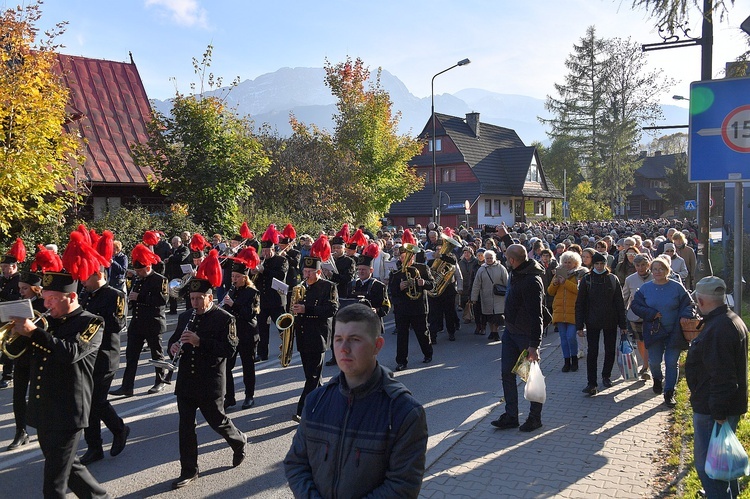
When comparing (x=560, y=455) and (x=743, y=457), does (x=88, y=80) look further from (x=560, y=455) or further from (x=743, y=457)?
(x=743, y=457)

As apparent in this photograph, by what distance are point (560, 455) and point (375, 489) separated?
12.2 feet

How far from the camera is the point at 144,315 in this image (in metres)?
8.21

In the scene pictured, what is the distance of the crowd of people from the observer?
298 cm

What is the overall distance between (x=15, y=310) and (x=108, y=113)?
2276 centimetres

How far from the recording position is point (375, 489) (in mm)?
2746

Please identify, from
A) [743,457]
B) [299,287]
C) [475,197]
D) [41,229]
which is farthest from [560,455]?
[475,197]

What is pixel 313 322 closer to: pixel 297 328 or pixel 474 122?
pixel 297 328

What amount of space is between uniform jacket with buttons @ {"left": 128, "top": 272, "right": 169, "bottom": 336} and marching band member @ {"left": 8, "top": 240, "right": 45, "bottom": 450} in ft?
3.80

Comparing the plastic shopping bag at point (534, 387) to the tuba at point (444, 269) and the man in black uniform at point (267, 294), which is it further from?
the tuba at point (444, 269)

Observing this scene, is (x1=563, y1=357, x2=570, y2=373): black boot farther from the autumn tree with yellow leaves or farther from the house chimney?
the house chimney

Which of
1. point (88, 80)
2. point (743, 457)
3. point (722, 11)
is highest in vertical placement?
point (88, 80)

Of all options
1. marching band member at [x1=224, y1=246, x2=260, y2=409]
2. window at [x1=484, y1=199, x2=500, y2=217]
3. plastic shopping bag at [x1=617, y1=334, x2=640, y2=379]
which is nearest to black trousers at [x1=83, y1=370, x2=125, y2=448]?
marching band member at [x1=224, y1=246, x2=260, y2=409]

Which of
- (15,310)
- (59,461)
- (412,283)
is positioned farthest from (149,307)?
(15,310)

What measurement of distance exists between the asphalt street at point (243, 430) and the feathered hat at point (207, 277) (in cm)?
168
